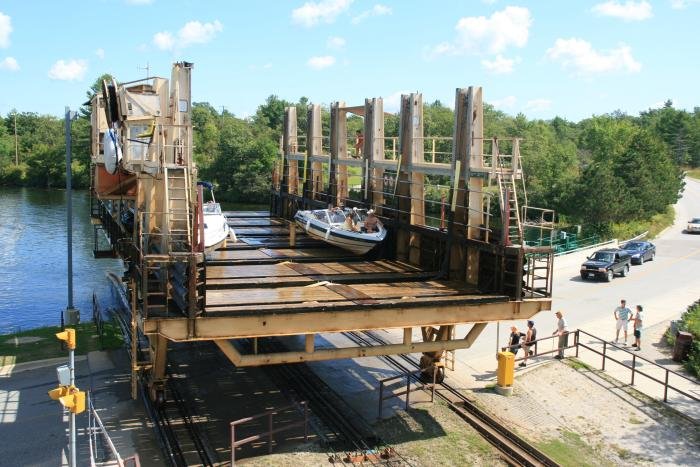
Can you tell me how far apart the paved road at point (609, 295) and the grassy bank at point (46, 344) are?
9988 millimetres

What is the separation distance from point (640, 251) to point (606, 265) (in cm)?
632

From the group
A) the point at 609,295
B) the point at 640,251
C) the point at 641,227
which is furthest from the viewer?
the point at 641,227

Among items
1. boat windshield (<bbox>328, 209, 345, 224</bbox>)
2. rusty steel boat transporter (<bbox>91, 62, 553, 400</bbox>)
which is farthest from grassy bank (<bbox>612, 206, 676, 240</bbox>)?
boat windshield (<bbox>328, 209, 345, 224</bbox>)

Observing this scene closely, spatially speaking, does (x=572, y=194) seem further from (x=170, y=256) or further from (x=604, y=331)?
(x=170, y=256)

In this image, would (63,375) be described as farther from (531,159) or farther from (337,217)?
(531,159)

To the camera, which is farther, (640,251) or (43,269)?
(43,269)

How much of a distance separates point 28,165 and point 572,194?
80602 millimetres

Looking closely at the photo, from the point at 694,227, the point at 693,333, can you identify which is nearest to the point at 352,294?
the point at 693,333

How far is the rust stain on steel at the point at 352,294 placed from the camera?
1148cm

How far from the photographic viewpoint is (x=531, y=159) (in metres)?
68.6

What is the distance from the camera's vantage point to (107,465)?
1045cm

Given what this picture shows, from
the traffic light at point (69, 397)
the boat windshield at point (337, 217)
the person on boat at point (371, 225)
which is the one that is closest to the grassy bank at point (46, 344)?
the boat windshield at point (337, 217)

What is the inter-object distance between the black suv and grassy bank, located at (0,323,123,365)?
66.9ft

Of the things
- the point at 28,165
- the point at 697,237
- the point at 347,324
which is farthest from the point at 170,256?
the point at 28,165
